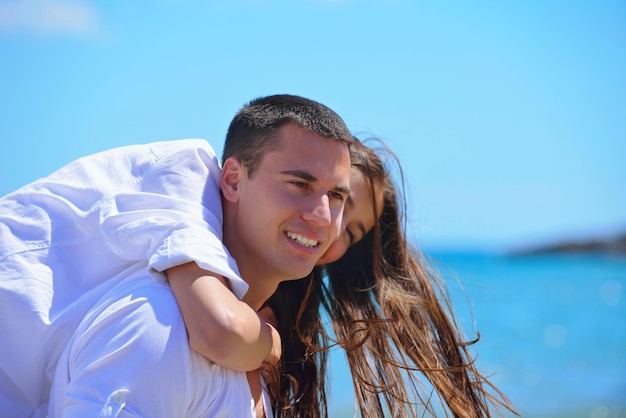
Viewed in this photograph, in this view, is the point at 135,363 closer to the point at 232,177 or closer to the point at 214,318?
the point at 214,318

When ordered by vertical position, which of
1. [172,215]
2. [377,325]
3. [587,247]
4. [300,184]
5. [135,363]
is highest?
[300,184]

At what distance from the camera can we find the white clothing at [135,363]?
2.33 metres

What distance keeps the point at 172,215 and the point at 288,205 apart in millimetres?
466

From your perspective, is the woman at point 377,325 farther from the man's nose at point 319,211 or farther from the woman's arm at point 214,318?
the woman's arm at point 214,318

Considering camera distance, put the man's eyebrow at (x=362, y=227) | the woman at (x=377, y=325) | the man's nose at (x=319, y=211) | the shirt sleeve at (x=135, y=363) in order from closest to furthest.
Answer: the shirt sleeve at (x=135, y=363) → the man's nose at (x=319, y=211) → the woman at (x=377, y=325) → the man's eyebrow at (x=362, y=227)

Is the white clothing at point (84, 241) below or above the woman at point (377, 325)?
above

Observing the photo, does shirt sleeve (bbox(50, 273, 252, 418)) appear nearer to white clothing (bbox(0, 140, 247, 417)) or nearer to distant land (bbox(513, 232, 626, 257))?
white clothing (bbox(0, 140, 247, 417))

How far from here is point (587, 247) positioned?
46.2 m

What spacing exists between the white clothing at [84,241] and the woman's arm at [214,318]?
41mm

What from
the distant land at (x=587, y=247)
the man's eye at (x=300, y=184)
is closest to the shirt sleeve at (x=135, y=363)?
the man's eye at (x=300, y=184)

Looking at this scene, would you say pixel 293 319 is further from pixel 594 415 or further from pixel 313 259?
pixel 594 415

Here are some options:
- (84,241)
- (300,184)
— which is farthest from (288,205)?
(84,241)

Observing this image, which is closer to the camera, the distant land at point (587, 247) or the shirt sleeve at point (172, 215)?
the shirt sleeve at point (172, 215)

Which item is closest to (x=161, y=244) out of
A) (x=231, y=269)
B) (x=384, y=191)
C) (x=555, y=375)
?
(x=231, y=269)
